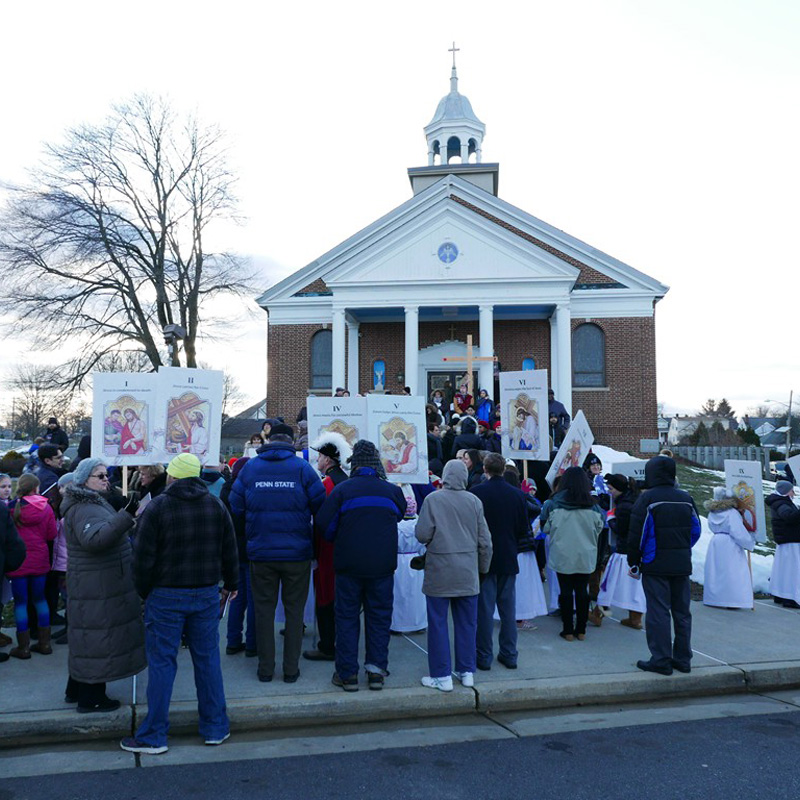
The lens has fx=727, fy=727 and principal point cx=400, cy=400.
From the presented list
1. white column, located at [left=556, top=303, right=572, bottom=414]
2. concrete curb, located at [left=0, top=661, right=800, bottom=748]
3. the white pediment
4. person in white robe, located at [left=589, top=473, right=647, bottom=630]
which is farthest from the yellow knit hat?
white column, located at [left=556, top=303, right=572, bottom=414]

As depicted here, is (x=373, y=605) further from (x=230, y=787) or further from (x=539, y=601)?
(x=539, y=601)

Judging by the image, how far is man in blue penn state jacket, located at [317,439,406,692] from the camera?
18.8 feet

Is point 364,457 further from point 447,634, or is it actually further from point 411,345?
point 411,345

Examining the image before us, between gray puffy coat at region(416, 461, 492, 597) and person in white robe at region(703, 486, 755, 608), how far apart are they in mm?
4269

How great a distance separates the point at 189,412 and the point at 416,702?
4057 millimetres

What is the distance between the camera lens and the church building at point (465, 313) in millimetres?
23781

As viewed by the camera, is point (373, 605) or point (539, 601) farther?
point (539, 601)

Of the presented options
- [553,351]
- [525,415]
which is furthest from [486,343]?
[525,415]

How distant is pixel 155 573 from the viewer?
15.9 feet

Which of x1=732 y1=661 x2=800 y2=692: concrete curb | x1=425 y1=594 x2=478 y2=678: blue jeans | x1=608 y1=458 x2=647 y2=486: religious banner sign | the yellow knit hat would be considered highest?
the yellow knit hat

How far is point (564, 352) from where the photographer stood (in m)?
23.7

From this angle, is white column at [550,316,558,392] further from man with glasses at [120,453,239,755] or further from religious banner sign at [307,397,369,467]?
man with glasses at [120,453,239,755]

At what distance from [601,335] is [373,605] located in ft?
68.8

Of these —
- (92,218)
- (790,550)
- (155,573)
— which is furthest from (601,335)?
(155,573)
